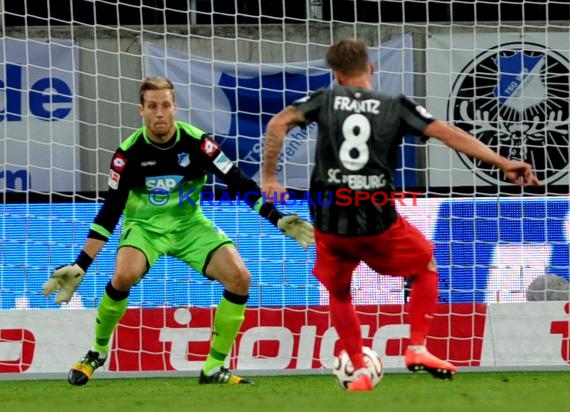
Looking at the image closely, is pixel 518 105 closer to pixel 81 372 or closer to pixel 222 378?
pixel 222 378

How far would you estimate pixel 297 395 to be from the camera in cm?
664

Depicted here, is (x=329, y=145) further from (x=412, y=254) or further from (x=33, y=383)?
(x=33, y=383)

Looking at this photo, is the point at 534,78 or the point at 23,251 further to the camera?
the point at 534,78

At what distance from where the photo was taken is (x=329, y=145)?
257 inches

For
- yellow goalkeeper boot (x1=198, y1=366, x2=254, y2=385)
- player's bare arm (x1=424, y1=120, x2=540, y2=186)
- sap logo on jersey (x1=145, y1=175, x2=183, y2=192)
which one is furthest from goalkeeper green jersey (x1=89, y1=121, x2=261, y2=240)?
player's bare arm (x1=424, y1=120, x2=540, y2=186)


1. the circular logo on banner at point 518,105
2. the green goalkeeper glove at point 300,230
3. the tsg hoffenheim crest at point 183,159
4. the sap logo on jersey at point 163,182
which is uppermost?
the circular logo on banner at point 518,105

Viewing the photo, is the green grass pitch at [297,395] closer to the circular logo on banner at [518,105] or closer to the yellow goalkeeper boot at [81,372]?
the yellow goalkeeper boot at [81,372]

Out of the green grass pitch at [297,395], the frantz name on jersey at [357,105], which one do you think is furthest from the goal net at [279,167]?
the frantz name on jersey at [357,105]

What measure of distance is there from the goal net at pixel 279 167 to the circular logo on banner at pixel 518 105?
16 millimetres

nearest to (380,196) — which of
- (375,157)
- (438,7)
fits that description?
(375,157)

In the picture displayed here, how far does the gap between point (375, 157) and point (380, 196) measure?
0.19m

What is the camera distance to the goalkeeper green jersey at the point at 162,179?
820 centimetres

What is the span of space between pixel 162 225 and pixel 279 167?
296 centimetres

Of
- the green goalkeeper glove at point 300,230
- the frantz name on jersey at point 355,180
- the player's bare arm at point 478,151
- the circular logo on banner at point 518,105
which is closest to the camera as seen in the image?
the player's bare arm at point 478,151
